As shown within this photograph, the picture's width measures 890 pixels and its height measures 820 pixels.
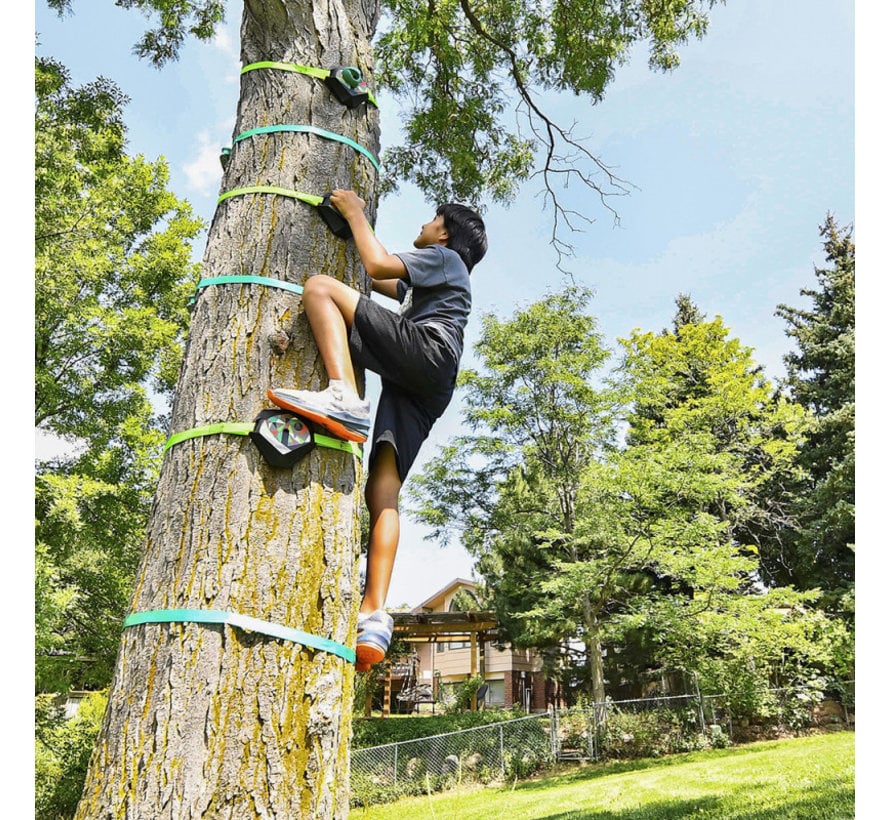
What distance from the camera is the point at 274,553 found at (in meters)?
1.73

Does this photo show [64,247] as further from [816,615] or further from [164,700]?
[816,615]

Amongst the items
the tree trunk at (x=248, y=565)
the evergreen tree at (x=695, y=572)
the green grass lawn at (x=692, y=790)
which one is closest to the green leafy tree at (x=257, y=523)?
the tree trunk at (x=248, y=565)

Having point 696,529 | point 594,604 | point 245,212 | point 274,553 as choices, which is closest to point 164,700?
point 274,553

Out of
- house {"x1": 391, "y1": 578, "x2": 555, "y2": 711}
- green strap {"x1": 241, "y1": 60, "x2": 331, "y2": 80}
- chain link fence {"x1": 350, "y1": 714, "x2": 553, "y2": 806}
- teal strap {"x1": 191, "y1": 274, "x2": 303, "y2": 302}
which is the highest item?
green strap {"x1": 241, "y1": 60, "x2": 331, "y2": 80}

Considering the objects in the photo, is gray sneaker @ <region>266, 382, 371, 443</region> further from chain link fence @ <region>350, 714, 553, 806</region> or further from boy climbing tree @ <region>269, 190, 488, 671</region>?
chain link fence @ <region>350, 714, 553, 806</region>

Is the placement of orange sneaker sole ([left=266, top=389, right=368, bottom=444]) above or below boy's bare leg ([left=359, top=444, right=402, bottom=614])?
above

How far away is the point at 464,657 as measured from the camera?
30.6 metres

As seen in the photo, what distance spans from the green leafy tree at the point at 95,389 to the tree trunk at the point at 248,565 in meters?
10.6

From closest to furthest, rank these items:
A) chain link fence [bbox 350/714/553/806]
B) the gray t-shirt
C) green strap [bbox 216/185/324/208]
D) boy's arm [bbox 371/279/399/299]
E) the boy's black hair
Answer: green strap [bbox 216/185/324/208], the gray t-shirt, boy's arm [bbox 371/279/399/299], the boy's black hair, chain link fence [bbox 350/714/553/806]

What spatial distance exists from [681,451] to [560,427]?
→ 10.7ft

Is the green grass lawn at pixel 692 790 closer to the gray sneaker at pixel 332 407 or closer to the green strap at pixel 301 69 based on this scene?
the gray sneaker at pixel 332 407

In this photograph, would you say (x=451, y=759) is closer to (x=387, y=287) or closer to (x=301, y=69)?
(x=387, y=287)

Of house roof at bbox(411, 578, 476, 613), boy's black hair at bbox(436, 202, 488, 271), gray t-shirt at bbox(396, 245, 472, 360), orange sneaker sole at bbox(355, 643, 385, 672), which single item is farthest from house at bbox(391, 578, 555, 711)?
orange sneaker sole at bbox(355, 643, 385, 672)

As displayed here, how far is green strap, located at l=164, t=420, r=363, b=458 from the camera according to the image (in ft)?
6.03
